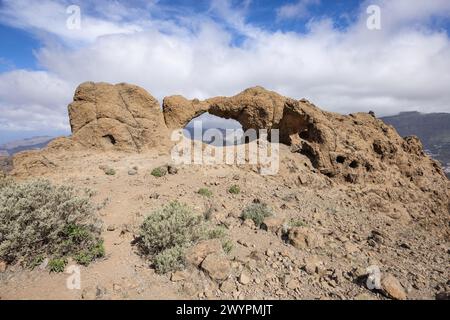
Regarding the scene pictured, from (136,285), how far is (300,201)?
890cm

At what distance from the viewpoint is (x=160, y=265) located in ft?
22.3

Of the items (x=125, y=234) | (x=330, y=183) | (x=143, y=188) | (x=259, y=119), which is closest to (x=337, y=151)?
(x=330, y=183)

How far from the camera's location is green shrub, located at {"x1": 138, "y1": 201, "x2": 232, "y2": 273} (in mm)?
6922

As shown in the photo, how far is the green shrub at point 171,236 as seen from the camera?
6.92 meters

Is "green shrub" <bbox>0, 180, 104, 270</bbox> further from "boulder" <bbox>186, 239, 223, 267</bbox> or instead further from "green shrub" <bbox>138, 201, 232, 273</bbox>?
"boulder" <bbox>186, 239, 223, 267</bbox>

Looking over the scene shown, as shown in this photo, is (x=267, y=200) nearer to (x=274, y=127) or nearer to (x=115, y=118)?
(x=274, y=127)

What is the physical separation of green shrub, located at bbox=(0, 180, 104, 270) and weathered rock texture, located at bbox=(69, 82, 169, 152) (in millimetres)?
9560

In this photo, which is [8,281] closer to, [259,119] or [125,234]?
[125,234]

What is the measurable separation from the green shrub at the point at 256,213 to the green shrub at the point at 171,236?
1.98 m

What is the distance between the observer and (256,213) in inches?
413

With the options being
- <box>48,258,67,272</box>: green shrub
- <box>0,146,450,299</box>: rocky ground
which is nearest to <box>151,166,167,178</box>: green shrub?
<box>0,146,450,299</box>: rocky ground

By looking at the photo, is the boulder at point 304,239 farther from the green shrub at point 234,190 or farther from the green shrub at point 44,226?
the green shrub at point 44,226

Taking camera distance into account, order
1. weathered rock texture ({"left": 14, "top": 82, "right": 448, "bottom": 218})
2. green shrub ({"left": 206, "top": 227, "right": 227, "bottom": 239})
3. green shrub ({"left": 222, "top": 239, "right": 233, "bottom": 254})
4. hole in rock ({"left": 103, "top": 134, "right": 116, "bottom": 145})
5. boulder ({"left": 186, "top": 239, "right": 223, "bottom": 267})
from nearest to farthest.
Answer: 1. boulder ({"left": 186, "top": 239, "right": 223, "bottom": 267})
2. green shrub ({"left": 222, "top": 239, "right": 233, "bottom": 254})
3. green shrub ({"left": 206, "top": 227, "right": 227, "bottom": 239})
4. weathered rock texture ({"left": 14, "top": 82, "right": 448, "bottom": 218})
5. hole in rock ({"left": 103, "top": 134, "right": 116, "bottom": 145})

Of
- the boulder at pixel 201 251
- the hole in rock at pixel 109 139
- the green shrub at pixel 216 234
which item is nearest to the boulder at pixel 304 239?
the green shrub at pixel 216 234
